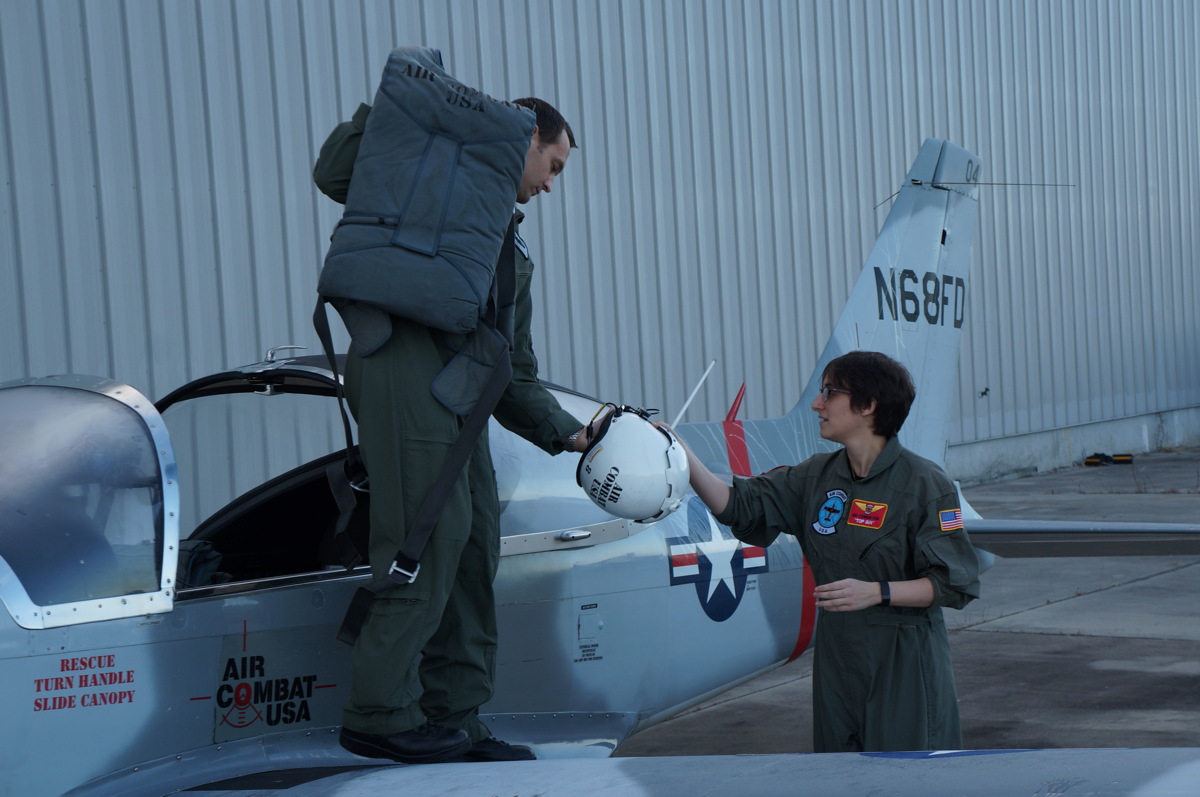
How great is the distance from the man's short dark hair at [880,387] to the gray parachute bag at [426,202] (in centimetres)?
86

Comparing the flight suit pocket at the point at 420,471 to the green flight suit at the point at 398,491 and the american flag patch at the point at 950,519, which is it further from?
the american flag patch at the point at 950,519

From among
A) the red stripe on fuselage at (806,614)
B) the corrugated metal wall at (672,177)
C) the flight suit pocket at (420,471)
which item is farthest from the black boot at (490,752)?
the corrugated metal wall at (672,177)

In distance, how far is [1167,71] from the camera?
57.1 ft

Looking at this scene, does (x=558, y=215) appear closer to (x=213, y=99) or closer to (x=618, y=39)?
(x=618, y=39)

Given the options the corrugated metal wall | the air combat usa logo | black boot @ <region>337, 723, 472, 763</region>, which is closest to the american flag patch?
the air combat usa logo

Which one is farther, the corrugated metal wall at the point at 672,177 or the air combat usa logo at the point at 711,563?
the corrugated metal wall at the point at 672,177

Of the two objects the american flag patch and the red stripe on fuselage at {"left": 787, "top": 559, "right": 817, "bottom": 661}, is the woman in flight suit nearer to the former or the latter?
the american flag patch

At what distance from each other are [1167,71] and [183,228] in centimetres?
1591

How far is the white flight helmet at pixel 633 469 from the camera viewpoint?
241 centimetres

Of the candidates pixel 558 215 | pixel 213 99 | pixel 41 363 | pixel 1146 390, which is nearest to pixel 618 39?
pixel 558 215

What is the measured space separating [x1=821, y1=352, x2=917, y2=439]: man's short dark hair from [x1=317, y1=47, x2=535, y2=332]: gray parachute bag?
2.81 ft

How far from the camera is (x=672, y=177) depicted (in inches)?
381

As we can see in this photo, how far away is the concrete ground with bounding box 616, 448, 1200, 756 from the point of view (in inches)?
165

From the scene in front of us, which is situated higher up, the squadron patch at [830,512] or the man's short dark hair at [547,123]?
the man's short dark hair at [547,123]
